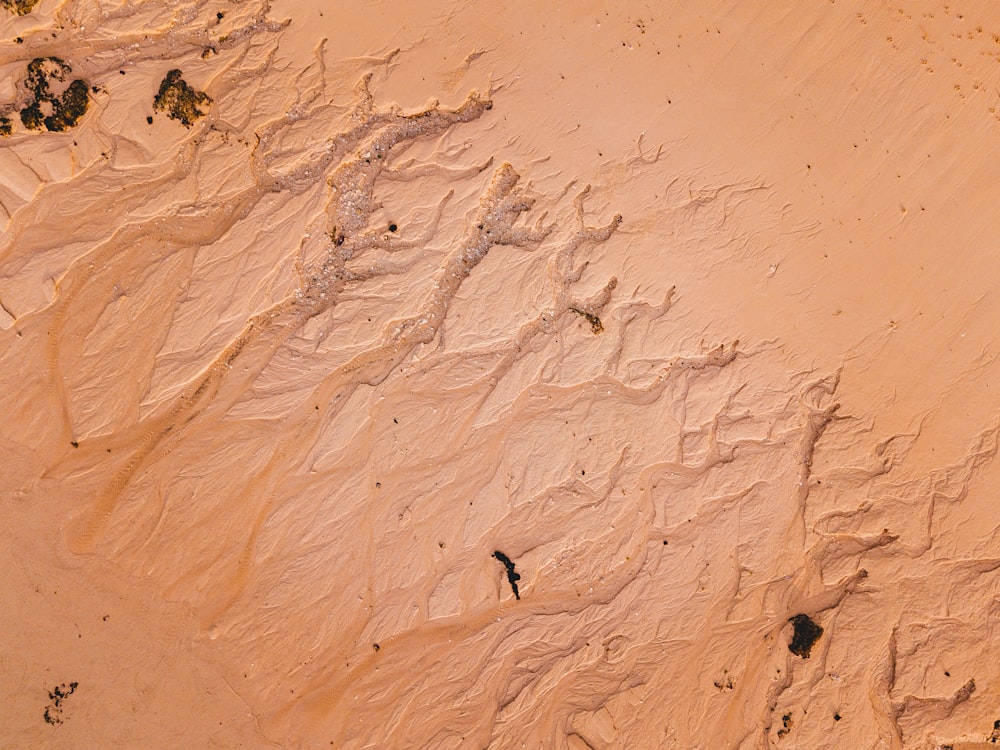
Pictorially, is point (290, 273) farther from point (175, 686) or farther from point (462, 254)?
point (175, 686)

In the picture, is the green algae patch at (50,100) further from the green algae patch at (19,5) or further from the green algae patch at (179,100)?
the green algae patch at (179,100)

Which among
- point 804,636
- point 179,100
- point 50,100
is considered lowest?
point 50,100

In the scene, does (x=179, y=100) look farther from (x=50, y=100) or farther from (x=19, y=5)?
(x=19, y=5)

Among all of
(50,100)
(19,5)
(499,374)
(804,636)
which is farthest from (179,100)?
(804,636)

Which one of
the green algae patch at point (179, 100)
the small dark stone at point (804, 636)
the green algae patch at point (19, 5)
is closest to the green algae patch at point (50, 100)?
the green algae patch at point (19, 5)

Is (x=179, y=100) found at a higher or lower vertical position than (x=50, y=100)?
higher

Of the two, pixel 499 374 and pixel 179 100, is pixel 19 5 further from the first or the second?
pixel 499 374
